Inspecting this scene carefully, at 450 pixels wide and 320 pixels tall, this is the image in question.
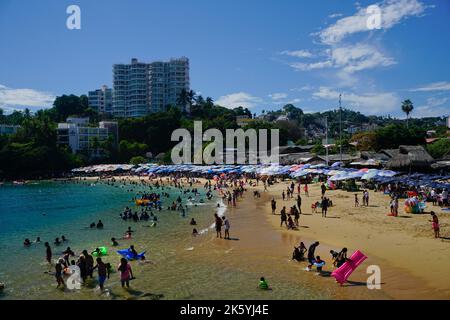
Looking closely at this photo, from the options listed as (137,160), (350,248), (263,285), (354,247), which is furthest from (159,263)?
(137,160)

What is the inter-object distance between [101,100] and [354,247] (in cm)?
15905

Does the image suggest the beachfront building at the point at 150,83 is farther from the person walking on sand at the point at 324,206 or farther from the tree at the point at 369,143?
the person walking on sand at the point at 324,206

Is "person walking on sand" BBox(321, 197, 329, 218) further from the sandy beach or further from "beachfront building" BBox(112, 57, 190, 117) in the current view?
"beachfront building" BBox(112, 57, 190, 117)

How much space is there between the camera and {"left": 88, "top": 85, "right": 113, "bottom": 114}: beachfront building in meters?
162

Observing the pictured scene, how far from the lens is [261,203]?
115ft

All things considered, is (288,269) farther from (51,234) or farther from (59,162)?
(59,162)

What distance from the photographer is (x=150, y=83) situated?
481 feet

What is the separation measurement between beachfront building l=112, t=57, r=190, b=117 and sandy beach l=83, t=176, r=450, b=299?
12370 centimetres

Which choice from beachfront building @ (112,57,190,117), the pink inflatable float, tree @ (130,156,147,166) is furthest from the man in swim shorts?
beachfront building @ (112,57,190,117)

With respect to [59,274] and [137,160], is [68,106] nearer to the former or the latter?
[137,160]
